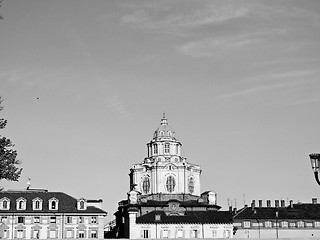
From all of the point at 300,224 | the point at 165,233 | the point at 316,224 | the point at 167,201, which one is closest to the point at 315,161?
the point at 165,233

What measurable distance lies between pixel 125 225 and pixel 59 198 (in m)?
15.5

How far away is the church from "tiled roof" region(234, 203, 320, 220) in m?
6.59

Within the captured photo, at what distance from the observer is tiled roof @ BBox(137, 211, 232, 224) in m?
101

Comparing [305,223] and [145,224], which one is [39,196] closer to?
[145,224]

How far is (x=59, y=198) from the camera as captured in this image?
95375 millimetres

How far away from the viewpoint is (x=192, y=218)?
334 ft

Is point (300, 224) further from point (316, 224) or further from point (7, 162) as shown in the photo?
point (7, 162)

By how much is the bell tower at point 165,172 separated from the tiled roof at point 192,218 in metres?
13.3

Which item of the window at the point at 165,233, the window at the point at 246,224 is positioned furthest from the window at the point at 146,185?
the window at the point at 165,233

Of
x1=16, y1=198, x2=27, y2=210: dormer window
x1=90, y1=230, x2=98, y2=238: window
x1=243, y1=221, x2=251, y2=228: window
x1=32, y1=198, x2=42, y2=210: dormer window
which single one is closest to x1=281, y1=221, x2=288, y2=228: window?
x1=243, y1=221, x2=251, y2=228: window

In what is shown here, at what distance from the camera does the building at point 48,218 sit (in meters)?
91.6

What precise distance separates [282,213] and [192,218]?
2217 cm

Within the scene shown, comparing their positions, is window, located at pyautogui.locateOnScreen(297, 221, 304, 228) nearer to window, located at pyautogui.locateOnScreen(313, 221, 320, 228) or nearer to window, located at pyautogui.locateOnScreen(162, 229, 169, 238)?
window, located at pyautogui.locateOnScreen(313, 221, 320, 228)

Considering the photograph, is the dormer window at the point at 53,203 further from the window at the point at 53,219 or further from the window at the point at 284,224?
the window at the point at 284,224
